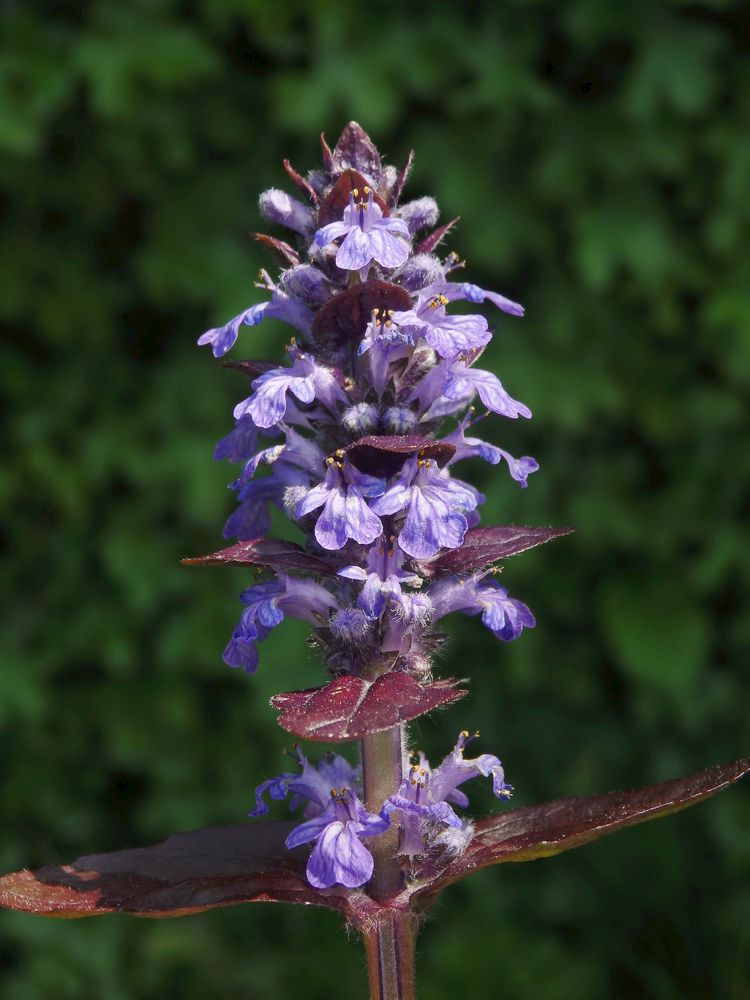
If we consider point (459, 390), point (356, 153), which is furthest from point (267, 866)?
point (356, 153)

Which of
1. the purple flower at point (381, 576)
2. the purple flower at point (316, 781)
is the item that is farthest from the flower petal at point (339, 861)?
the purple flower at point (381, 576)

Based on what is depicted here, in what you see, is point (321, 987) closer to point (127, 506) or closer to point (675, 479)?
point (127, 506)

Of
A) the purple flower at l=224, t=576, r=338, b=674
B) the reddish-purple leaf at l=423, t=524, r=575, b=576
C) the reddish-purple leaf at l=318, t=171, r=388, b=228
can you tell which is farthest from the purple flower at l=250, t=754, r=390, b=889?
the reddish-purple leaf at l=318, t=171, r=388, b=228

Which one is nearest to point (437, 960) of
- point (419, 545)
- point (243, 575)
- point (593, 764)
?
point (593, 764)

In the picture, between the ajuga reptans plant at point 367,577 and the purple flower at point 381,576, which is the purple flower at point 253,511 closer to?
the ajuga reptans plant at point 367,577

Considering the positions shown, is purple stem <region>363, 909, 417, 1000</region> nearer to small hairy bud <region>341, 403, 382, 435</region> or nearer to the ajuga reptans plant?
the ajuga reptans plant

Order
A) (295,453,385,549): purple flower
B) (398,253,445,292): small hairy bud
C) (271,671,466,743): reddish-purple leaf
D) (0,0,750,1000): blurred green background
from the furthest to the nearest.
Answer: (0,0,750,1000): blurred green background, (398,253,445,292): small hairy bud, (295,453,385,549): purple flower, (271,671,466,743): reddish-purple leaf
